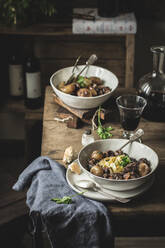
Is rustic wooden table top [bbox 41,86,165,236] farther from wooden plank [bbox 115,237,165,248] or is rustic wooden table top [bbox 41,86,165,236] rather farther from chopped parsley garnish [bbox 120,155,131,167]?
wooden plank [bbox 115,237,165,248]

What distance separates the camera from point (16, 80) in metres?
2.53

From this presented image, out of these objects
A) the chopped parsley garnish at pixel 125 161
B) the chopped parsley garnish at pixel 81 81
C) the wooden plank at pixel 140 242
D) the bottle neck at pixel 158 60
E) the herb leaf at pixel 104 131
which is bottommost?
the wooden plank at pixel 140 242

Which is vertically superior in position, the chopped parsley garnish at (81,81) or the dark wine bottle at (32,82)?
the chopped parsley garnish at (81,81)

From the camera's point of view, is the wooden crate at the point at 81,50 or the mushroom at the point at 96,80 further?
the wooden crate at the point at 81,50

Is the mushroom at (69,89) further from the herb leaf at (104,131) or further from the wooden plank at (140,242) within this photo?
the wooden plank at (140,242)

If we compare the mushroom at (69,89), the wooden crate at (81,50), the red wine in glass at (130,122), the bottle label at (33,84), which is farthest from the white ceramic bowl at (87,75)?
the wooden crate at (81,50)

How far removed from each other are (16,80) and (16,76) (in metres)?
0.03

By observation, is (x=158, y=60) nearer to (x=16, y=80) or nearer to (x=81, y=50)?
(x=81, y=50)

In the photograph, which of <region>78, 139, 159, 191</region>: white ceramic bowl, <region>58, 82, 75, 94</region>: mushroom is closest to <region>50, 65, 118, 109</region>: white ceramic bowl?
<region>58, 82, 75, 94</region>: mushroom

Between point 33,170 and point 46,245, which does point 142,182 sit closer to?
point 33,170

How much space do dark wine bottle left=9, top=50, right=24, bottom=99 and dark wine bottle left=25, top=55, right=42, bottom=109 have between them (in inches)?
5.3

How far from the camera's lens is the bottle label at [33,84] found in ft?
7.65

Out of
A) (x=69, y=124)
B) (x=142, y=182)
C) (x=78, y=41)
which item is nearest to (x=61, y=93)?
(x=69, y=124)

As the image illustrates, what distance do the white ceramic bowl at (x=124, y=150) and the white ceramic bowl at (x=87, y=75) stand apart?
325mm
